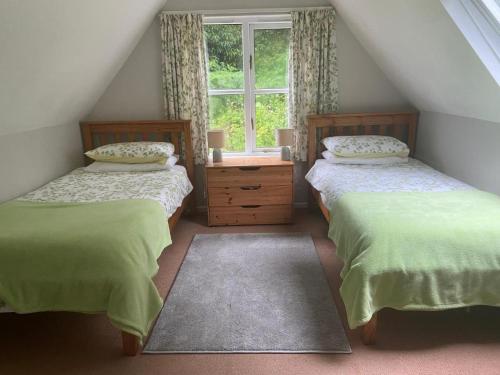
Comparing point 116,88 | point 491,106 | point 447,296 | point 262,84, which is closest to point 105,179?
point 116,88

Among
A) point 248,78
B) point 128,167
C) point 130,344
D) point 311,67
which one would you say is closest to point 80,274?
point 130,344

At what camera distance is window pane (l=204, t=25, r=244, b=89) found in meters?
3.75

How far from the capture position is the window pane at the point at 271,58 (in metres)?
3.76

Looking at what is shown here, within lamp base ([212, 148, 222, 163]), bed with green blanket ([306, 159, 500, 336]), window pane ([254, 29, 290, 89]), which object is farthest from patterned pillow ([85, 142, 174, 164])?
bed with green blanket ([306, 159, 500, 336])

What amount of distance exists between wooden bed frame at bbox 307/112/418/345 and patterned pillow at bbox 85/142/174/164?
1421 millimetres

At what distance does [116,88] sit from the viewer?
3.78 metres

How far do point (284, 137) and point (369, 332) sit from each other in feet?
6.76

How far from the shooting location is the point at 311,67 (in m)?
3.66

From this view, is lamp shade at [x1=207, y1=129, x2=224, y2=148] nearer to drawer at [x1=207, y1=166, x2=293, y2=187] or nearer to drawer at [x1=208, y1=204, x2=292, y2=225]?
drawer at [x1=207, y1=166, x2=293, y2=187]

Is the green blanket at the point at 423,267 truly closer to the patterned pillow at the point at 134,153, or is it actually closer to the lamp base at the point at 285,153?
the lamp base at the point at 285,153

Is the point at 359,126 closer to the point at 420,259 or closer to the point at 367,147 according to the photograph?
the point at 367,147

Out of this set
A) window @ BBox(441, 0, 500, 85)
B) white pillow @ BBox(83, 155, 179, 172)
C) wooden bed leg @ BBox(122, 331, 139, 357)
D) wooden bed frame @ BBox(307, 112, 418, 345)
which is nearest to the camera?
wooden bed leg @ BBox(122, 331, 139, 357)

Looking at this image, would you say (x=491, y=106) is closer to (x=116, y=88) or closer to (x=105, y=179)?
(x=105, y=179)

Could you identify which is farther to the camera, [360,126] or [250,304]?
[360,126]
